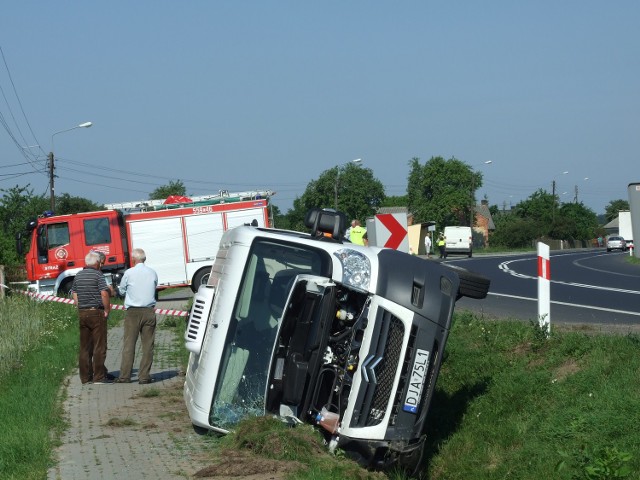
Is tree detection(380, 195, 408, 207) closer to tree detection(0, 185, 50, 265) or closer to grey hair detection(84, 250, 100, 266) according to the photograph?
tree detection(0, 185, 50, 265)

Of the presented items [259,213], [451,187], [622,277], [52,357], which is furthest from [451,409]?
[451,187]

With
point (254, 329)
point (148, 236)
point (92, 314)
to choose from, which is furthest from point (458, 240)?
point (254, 329)

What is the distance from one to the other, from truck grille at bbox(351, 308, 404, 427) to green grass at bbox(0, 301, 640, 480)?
0.53 meters

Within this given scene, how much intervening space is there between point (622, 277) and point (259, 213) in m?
13.2

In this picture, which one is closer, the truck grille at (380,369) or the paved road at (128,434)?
the paved road at (128,434)

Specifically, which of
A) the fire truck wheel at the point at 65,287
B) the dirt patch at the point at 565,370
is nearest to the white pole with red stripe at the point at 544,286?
the dirt patch at the point at 565,370

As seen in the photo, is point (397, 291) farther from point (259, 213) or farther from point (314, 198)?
point (314, 198)

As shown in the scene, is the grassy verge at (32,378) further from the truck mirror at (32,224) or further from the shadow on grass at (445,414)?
the truck mirror at (32,224)

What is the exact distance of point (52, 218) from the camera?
1302 inches

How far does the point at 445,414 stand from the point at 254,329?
3602 mm

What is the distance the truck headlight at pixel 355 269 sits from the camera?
8883mm

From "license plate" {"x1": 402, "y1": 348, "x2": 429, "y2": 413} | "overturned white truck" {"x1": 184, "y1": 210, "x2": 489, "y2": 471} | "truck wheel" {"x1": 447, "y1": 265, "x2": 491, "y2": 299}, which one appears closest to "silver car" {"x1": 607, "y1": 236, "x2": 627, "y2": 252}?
"truck wheel" {"x1": 447, "y1": 265, "x2": 491, "y2": 299}

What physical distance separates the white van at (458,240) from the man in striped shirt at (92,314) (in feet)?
210

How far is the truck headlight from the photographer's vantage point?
8.88 metres
